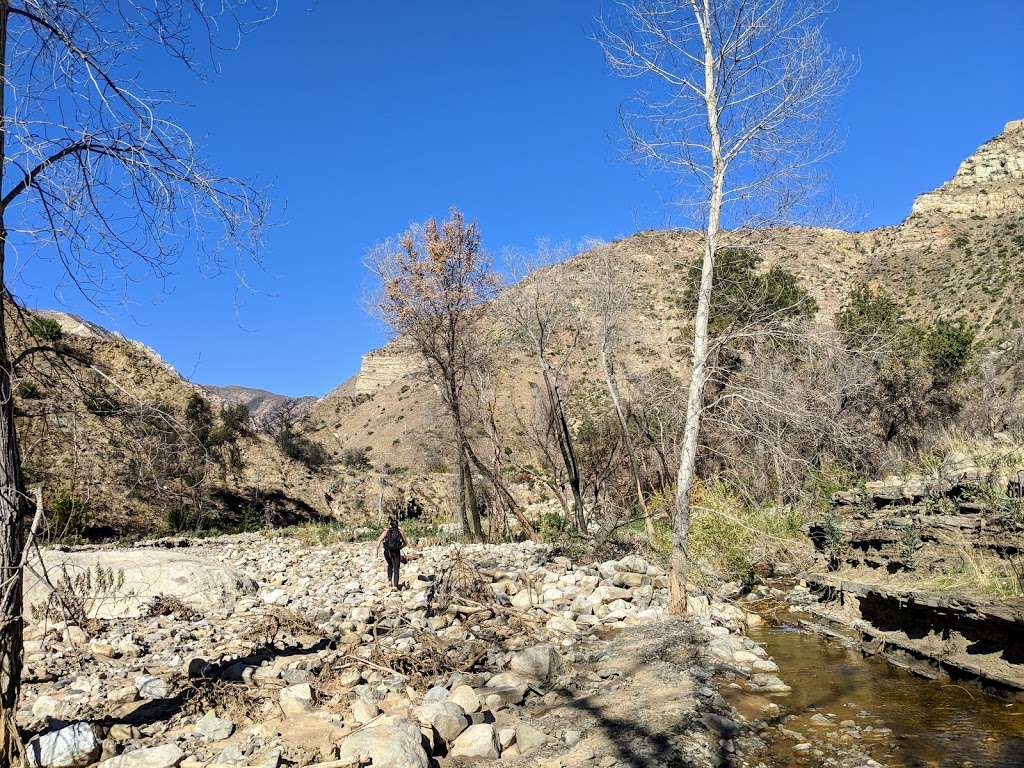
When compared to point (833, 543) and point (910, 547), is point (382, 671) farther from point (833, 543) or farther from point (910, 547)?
point (833, 543)

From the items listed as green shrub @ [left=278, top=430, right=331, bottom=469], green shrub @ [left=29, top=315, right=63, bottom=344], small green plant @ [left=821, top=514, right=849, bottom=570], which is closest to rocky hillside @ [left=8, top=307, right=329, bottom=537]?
green shrub @ [left=29, top=315, right=63, bottom=344]

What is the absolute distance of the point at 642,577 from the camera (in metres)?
12.4

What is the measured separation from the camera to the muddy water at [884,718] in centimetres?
540

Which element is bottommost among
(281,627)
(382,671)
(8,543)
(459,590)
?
(382,671)

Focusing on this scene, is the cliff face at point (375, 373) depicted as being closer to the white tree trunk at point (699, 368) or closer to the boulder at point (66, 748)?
the white tree trunk at point (699, 368)

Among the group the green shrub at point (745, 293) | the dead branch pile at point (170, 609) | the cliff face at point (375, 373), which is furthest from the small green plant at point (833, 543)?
the cliff face at point (375, 373)

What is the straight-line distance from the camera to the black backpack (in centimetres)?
1166

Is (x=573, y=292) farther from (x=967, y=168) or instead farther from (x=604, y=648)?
(x=967, y=168)

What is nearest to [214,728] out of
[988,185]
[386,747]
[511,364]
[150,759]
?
[150,759]

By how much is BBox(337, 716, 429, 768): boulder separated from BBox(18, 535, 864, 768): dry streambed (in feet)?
0.05

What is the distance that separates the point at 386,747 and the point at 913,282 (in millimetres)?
62235

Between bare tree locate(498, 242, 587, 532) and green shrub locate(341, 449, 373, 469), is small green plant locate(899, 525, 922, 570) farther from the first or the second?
green shrub locate(341, 449, 373, 469)

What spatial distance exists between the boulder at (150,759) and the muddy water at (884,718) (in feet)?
14.4

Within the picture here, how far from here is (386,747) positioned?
16.3 feet
